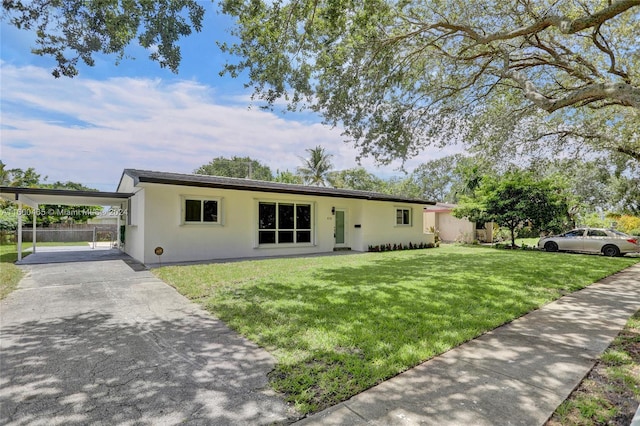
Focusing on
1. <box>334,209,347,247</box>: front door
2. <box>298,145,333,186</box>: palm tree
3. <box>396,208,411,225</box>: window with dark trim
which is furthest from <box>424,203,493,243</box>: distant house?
<box>298,145,333,186</box>: palm tree

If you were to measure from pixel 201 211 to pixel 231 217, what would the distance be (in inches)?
44.0

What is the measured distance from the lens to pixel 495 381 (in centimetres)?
309

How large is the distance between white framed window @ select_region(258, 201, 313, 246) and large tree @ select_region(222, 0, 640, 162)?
4.93m

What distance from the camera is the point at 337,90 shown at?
27.7ft

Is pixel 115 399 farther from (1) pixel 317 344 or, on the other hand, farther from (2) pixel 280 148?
(2) pixel 280 148

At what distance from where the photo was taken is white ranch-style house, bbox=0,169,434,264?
1082cm

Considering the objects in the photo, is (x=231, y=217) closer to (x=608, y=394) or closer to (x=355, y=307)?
(x=355, y=307)

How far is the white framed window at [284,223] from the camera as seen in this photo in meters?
13.2

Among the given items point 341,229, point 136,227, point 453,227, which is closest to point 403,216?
point 341,229

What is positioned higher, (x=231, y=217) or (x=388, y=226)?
(x=231, y=217)

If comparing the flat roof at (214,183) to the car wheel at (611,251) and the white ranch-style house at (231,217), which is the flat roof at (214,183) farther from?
the car wheel at (611,251)

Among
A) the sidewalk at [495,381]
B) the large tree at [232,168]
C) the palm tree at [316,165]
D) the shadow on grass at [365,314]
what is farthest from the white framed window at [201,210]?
the large tree at [232,168]

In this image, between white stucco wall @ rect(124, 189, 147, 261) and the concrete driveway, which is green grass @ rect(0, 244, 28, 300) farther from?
white stucco wall @ rect(124, 189, 147, 261)

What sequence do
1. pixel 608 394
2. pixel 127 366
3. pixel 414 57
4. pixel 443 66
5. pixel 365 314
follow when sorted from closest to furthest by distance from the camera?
pixel 608 394, pixel 127 366, pixel 365 314, pixel 414 57, pixel 443 66
